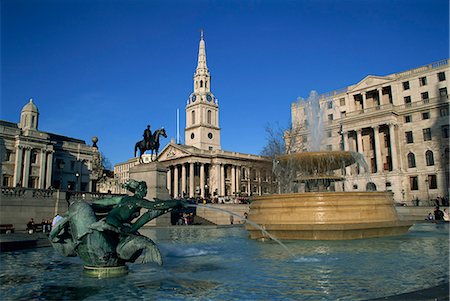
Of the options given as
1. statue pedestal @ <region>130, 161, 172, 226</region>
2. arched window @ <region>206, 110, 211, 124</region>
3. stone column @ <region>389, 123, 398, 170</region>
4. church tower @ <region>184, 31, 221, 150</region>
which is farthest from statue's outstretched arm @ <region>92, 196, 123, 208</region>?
arched window @ <region>206, 110, 211, 124</region>

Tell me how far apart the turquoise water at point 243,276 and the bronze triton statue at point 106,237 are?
35 cm

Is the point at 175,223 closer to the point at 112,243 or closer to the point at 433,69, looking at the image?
the point at 112,243

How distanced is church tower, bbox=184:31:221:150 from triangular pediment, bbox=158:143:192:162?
881cm

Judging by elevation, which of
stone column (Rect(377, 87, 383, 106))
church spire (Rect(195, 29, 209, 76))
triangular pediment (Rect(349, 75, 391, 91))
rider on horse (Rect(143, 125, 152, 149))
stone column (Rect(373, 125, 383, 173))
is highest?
church spire (Rect(195, 29, 209, 76))

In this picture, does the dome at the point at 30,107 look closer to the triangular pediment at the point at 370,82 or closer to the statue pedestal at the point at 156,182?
the statue pedestal at the point at 156,182

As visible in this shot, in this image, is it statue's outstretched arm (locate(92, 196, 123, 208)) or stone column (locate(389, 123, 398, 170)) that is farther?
stone column (locate(389, 123, 398, 170))

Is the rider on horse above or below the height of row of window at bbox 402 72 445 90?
below

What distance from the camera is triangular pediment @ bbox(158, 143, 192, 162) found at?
9556 cm

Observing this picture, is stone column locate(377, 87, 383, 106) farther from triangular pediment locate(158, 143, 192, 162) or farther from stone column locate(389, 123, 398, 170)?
triangular pediment locate(158, 143, 192, 162)

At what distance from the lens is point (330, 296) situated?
16.9 feet

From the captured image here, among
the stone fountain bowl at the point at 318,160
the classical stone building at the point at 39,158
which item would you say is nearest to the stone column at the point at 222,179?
the classical stone building at the point at 39,158

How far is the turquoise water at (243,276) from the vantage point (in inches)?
210

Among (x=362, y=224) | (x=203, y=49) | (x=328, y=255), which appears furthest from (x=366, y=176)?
(x=203, y=49)

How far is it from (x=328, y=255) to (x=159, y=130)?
2205cm
